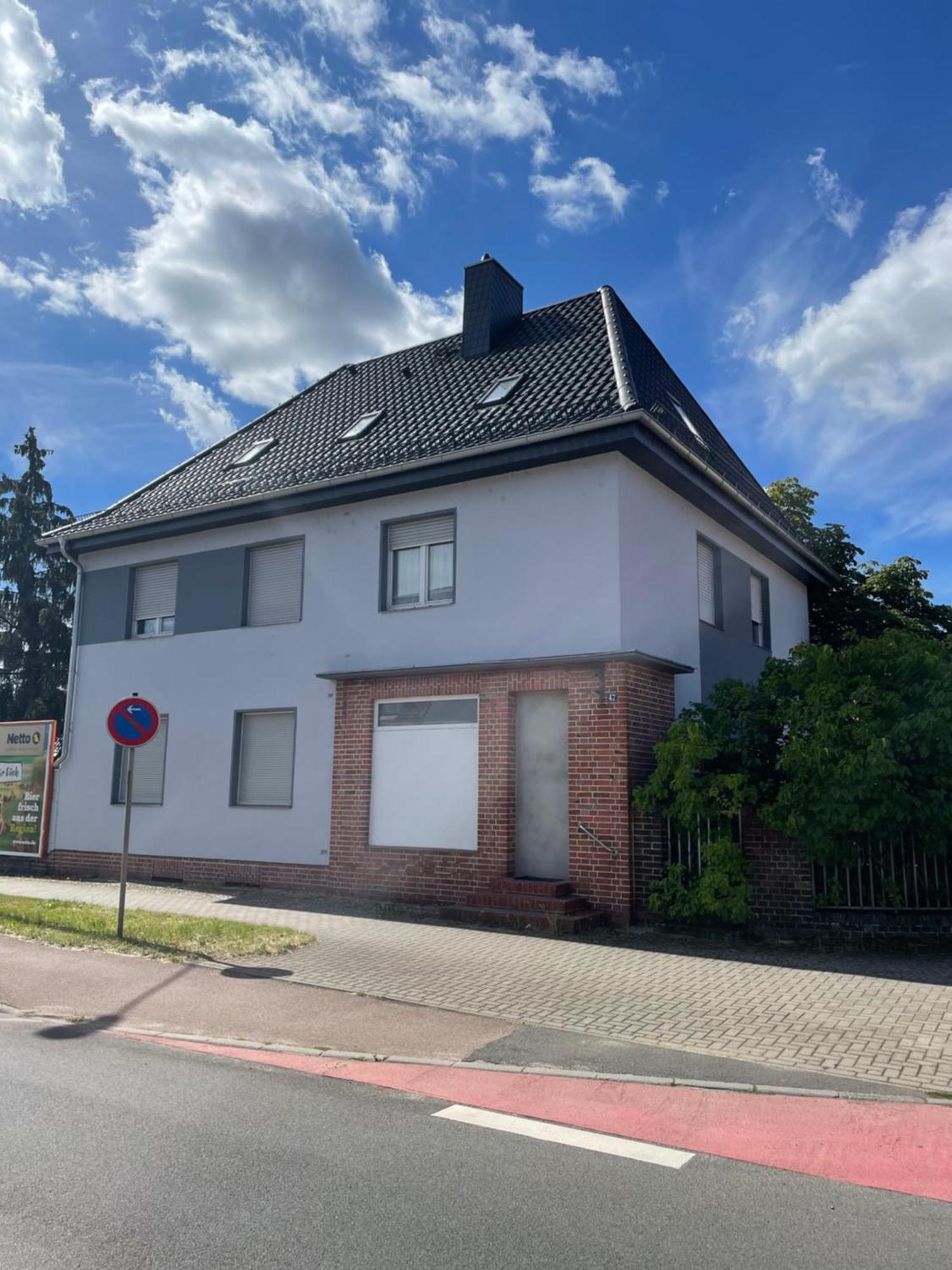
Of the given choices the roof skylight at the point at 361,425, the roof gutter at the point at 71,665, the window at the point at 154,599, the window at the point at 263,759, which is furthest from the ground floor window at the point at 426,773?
the roof gutter at the point at 71,665

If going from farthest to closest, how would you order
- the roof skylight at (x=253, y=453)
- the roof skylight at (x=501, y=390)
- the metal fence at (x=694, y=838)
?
the roof skylight at (x=253, y=453), the roof skylight at (x=501, y=390), the metal fence at (x=694, y=838)

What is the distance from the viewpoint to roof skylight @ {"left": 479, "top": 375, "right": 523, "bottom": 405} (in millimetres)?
14523

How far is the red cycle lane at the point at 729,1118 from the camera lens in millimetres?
4457

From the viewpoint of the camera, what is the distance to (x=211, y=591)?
52.2ft

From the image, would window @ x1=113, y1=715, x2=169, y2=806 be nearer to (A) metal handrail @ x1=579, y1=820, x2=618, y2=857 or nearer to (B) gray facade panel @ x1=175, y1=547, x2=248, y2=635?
(B) gray facade panel @ x1=175, y1=547, x2=248, y2=635

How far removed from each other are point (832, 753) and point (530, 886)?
3.89 m

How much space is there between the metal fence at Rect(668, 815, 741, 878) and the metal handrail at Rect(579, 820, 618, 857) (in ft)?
2.14

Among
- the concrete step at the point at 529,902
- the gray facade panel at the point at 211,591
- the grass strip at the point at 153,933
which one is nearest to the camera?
the grass strip at the point at 153,933

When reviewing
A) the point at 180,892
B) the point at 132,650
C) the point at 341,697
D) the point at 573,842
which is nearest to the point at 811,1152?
the point at 573,842

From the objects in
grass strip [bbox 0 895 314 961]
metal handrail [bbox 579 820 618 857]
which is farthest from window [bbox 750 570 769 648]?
grass strip [bbox 0 895 314 961]

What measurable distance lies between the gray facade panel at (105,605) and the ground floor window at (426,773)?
20.0 ft

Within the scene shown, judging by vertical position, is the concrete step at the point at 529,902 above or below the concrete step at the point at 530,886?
below

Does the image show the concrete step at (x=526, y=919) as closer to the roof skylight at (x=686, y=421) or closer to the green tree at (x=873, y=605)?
the roof skylight at (x=686, y=421)

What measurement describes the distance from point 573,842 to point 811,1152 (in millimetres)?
6974
